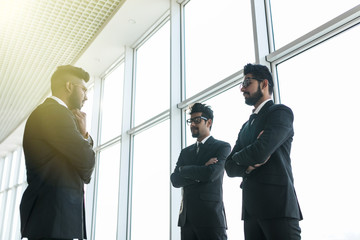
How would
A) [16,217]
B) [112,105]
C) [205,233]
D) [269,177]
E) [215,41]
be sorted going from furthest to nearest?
1. [16,217]
2. [112,105]
3. [215,41]
4. [205,233]
5. [269,177]

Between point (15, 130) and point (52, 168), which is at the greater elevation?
point (15, 130)

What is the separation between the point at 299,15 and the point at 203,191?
1.99 metres

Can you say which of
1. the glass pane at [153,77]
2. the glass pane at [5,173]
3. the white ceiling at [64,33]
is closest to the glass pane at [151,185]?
the glass pane at [153,77]

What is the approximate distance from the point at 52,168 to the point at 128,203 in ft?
14.6

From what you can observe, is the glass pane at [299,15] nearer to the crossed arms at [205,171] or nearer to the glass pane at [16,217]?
the crossed arms at [205,171]

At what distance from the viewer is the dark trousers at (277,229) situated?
5.51ft

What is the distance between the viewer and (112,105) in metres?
7.27

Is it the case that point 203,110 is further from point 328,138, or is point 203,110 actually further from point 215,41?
point 215,41

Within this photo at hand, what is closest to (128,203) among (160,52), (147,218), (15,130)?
(147,218)

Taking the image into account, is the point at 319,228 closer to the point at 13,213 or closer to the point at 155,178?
the point at 155,178

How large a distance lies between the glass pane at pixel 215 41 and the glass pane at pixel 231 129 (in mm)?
313

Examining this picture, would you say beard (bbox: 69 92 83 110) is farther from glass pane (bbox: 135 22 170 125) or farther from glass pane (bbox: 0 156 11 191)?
glass pane (bbox: 0 156 11 191)

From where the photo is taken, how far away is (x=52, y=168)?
5.29 ft

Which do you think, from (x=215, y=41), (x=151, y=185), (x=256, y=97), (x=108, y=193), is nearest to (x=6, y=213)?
(x=108, y=193)
